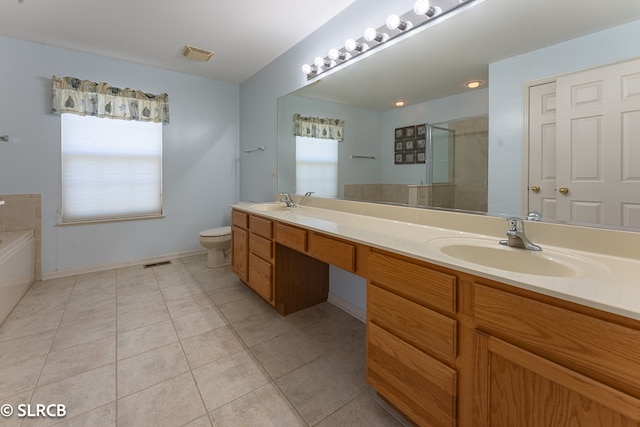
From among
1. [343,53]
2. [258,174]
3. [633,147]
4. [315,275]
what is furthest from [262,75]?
[633,147]

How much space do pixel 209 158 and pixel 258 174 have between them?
0.80 metres

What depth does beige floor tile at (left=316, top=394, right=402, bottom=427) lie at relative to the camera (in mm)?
1225

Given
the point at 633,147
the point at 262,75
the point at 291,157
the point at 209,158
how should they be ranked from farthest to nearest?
the point at 209,158 → the point at 262,75 → the point at 291,157 → the point at 633,147

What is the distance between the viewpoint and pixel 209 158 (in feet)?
12.4

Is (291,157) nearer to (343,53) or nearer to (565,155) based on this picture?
(343,53)

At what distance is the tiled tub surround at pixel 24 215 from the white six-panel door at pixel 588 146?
4.01 meters

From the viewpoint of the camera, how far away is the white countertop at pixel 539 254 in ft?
2.25

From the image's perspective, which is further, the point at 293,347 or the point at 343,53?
the point at 343,53

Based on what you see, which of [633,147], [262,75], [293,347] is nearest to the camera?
[633,147]

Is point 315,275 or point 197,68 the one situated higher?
point 197,68

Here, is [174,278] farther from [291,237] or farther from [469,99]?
[469,99]

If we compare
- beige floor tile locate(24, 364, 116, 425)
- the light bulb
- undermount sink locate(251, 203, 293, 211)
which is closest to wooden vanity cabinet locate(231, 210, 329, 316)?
undermount sink locate(251, 203, 293, 211)

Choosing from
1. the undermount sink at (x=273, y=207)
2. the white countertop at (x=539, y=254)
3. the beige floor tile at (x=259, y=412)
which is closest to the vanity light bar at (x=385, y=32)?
the white countertop at (x=539, y=254)

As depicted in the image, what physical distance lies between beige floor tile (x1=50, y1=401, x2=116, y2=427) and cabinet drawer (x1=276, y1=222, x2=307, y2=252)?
1.15 meters
